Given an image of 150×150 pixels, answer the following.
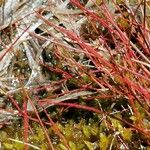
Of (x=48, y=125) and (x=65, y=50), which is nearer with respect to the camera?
(x=48, y=125)

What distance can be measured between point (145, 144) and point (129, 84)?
0.40 meters

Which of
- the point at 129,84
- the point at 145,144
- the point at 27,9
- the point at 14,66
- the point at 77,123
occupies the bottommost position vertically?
the point at 145,144

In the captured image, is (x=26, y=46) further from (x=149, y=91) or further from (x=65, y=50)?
(x=149, y=91)

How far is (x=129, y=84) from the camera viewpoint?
7.57 ft

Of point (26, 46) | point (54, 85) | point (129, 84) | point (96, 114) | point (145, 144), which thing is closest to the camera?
point (129, 84)

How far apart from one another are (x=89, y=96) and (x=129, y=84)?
456 millimetres

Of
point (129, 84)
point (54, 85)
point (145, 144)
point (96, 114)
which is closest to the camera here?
point (129, 84)

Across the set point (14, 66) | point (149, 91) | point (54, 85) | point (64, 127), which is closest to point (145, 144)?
point (149, 91)

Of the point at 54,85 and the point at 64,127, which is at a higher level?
the point at 54,85

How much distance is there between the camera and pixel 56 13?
3.23 meters

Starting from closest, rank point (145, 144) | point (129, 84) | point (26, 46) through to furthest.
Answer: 1. point (129, 84)
2. point (145, 144)
3. point (26, 46)

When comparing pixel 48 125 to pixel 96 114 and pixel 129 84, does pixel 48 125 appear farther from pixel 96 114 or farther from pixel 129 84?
pixel 129 84

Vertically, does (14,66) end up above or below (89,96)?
above

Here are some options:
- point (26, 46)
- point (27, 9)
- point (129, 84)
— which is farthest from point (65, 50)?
point (129, 84)
